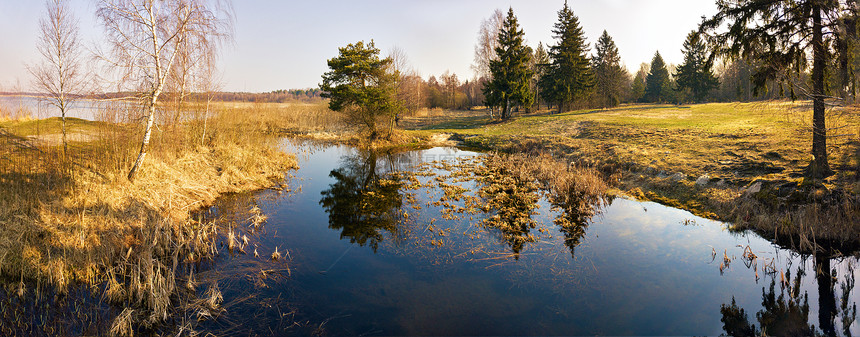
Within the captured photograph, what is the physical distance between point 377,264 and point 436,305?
1.91 meters

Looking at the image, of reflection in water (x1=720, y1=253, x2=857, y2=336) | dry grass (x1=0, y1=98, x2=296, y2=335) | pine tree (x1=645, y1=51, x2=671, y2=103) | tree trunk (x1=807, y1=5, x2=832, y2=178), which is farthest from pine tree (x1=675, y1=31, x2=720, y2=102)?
dry grass (x1=0, y1=98, x2=296, y2=335)

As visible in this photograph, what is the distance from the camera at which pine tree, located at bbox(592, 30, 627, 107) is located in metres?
38.2

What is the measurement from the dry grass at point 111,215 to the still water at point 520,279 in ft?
2.91

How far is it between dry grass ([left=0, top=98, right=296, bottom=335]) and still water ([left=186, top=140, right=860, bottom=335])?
887 millimetres

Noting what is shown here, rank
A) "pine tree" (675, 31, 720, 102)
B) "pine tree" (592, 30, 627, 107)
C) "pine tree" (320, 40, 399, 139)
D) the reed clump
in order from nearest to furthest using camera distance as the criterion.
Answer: the reed clump, "pine tree" (320, 40, 399, 139), "pine tree" (592, 30, 627, 107), "pine tree" (675, 31, 720, 102)

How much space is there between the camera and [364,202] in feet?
37.8

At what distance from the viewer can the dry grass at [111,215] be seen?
5.64 meters

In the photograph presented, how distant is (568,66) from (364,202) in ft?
101

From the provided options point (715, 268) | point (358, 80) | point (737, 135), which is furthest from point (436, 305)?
point (358, 80)

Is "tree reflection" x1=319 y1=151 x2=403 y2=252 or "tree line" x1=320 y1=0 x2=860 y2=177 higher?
"tree line" x1=320 y1=0 x2=860 y2=177

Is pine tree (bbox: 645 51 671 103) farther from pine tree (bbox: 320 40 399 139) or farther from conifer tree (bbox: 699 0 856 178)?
conifer tree (bbox: 699 0 856 178)

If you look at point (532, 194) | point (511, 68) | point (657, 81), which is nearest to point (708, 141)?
point (532, 194)

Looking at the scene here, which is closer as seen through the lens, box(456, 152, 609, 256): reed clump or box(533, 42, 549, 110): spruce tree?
box(456, 152, 609, 256): reed clump

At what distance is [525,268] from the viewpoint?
6.73 m
